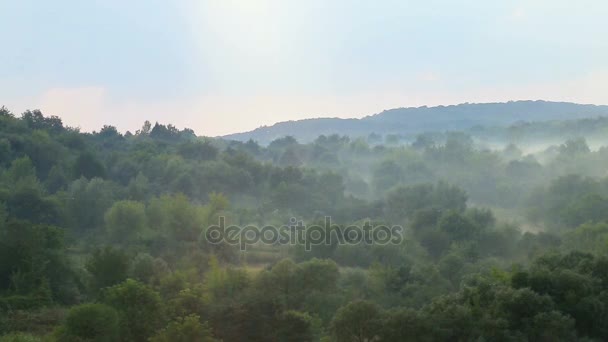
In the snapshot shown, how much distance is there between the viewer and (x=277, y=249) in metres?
56.5

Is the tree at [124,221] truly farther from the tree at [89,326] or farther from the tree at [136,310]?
the tree at [89,326]

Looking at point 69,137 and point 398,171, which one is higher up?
point 69,137

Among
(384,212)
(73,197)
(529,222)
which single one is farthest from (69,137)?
(529,222)

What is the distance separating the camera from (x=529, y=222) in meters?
71.9

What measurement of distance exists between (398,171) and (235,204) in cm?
4173

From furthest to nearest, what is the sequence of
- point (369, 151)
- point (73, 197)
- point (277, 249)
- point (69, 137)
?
point (369, 151)
point (69, 137)
point (73, 197)
point (277, 249)

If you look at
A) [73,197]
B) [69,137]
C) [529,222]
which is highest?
[69,137]

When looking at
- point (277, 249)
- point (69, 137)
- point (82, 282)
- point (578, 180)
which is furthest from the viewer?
point (69, 137)

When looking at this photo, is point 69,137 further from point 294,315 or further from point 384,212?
point 294,315

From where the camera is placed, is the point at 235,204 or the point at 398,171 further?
the point at 398,171

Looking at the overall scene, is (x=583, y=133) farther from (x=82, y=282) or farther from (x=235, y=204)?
(x=82, y=282)
